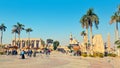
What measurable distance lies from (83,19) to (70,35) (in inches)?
3081

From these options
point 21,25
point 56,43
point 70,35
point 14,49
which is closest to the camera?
point 14,49

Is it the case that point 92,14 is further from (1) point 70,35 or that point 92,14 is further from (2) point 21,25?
(1) point 70,35

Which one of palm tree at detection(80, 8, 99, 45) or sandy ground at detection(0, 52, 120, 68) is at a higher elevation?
palm tree at detection(80, 8, 99, 45)

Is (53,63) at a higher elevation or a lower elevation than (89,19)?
lower

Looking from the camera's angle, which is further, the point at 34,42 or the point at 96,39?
the point at 34,42

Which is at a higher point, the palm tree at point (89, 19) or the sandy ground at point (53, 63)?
the palm tree at point (89, 19)

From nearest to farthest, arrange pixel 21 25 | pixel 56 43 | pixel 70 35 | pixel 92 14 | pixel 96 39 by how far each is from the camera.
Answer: pixel 92 14 → pixel 96 39 → pixel 21 25 → pixel 70 35 → pixel 56 43

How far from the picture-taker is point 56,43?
18238cm

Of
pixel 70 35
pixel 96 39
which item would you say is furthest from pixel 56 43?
pixel 96 39

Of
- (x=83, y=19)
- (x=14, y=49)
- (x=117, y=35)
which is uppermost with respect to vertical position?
(x=83, y=19)

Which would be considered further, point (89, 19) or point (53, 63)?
point (89, 19)

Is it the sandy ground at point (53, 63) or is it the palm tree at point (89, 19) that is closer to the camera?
the sandy ground at point (53, 63)

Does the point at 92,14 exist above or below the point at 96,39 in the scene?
above

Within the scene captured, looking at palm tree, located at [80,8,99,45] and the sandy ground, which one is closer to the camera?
the sandy ground
